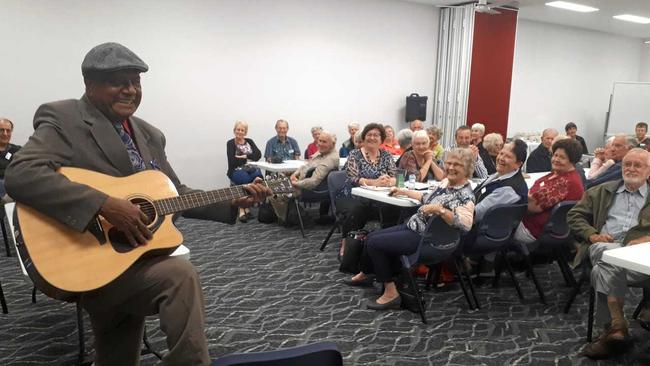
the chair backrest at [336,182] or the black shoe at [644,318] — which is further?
the chair backrest at [336,182]

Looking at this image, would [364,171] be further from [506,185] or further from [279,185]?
[279,185]

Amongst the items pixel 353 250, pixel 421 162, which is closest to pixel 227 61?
pixel 421 162

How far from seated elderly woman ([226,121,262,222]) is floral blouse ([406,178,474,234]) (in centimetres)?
402

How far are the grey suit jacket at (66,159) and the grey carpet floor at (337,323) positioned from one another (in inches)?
59.7

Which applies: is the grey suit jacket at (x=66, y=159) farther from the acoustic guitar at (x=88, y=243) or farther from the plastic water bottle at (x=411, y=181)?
the plastic water bottle at (x=411, y=181)

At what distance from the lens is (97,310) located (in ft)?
6.09

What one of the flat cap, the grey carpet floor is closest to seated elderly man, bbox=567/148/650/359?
the grey carpet floor

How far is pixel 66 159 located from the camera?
1851mm

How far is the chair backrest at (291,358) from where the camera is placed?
3.75 ft

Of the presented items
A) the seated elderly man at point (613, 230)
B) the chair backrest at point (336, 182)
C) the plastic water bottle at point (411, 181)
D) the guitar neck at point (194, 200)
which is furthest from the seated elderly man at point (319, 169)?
the guitar neck at point (194, 200)

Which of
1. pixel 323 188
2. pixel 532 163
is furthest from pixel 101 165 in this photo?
pixel 532 163

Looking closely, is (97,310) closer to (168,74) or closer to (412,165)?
(412,165)

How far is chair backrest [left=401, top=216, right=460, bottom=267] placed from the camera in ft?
11.5

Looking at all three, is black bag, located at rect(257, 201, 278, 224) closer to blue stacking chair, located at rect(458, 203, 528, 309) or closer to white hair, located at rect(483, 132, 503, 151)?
white hair, located at rect(483, 132, 503, 151)
